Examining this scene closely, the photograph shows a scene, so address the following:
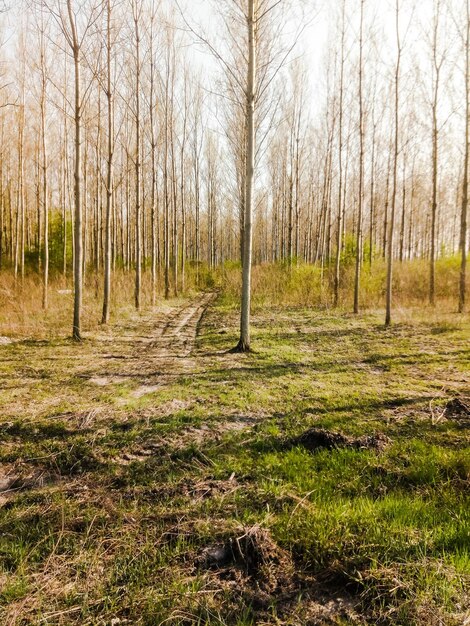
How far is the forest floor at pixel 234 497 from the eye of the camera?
168cm

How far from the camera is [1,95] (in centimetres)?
1488

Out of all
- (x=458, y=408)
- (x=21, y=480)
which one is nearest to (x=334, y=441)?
(x=458, y=408)

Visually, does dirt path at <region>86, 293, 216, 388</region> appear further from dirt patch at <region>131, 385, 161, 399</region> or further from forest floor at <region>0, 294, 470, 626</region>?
forest floor at <region>0, 294, 470, 626</region>

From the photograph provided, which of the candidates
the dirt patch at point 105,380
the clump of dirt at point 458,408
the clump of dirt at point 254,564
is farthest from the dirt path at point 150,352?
the clump of dirt at point 458,408

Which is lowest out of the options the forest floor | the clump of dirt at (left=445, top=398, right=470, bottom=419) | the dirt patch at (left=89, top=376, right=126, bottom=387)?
the forest floor

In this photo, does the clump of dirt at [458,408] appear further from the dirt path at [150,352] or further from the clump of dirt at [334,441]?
the dirt path at [150,352]

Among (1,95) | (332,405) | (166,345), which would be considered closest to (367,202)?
(1,95)

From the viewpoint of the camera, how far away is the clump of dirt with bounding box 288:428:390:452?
3244 millimetres

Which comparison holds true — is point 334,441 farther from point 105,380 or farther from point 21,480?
point 105,380

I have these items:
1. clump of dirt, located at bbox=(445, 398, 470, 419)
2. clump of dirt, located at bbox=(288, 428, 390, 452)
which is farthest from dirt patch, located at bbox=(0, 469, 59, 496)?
clump of dirt, located at bbox=(445, 398, 470, 419)

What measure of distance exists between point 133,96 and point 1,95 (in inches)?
249

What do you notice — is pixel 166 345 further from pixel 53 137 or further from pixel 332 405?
pixel 53 137

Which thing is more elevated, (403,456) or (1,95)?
(1,95)

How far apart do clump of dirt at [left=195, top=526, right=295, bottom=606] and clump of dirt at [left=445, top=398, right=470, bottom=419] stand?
286cm
